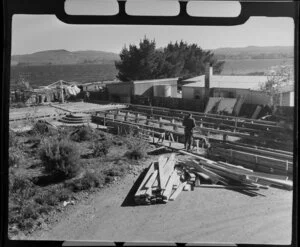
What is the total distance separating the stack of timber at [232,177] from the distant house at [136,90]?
6.50 feet

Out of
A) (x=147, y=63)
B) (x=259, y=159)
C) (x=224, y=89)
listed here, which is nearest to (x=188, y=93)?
(x=224, y=89)

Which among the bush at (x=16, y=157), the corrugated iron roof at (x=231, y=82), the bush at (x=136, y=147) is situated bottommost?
the bush at (x=16, y=157)

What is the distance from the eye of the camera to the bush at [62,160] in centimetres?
470

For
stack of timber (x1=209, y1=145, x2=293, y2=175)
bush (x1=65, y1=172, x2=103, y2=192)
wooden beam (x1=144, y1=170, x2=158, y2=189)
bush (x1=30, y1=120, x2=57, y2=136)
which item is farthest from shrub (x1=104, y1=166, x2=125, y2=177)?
bush (x1=30, y1=120, x2=57, y2=136)

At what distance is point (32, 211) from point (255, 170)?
2.71m

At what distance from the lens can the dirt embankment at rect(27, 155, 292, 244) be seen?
3188 millimetres

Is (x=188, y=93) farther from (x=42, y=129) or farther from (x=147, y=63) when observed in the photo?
(x=42, y=129)

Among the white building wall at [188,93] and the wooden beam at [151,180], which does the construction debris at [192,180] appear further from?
the white building wall at [188,93]

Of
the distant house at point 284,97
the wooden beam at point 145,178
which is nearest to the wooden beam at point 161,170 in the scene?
the wooden beam at point 145,178

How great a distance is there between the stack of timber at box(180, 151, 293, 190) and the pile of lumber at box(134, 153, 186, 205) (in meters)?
0.21

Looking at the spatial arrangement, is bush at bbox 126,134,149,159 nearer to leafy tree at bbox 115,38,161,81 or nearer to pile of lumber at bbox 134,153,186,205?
pile of lumber at bbox 134,153,186,205

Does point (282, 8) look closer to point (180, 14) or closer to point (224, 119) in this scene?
point (180, 14)

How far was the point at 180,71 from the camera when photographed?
854 centimetres

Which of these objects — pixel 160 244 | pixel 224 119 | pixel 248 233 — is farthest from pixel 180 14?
pixel 224 119
